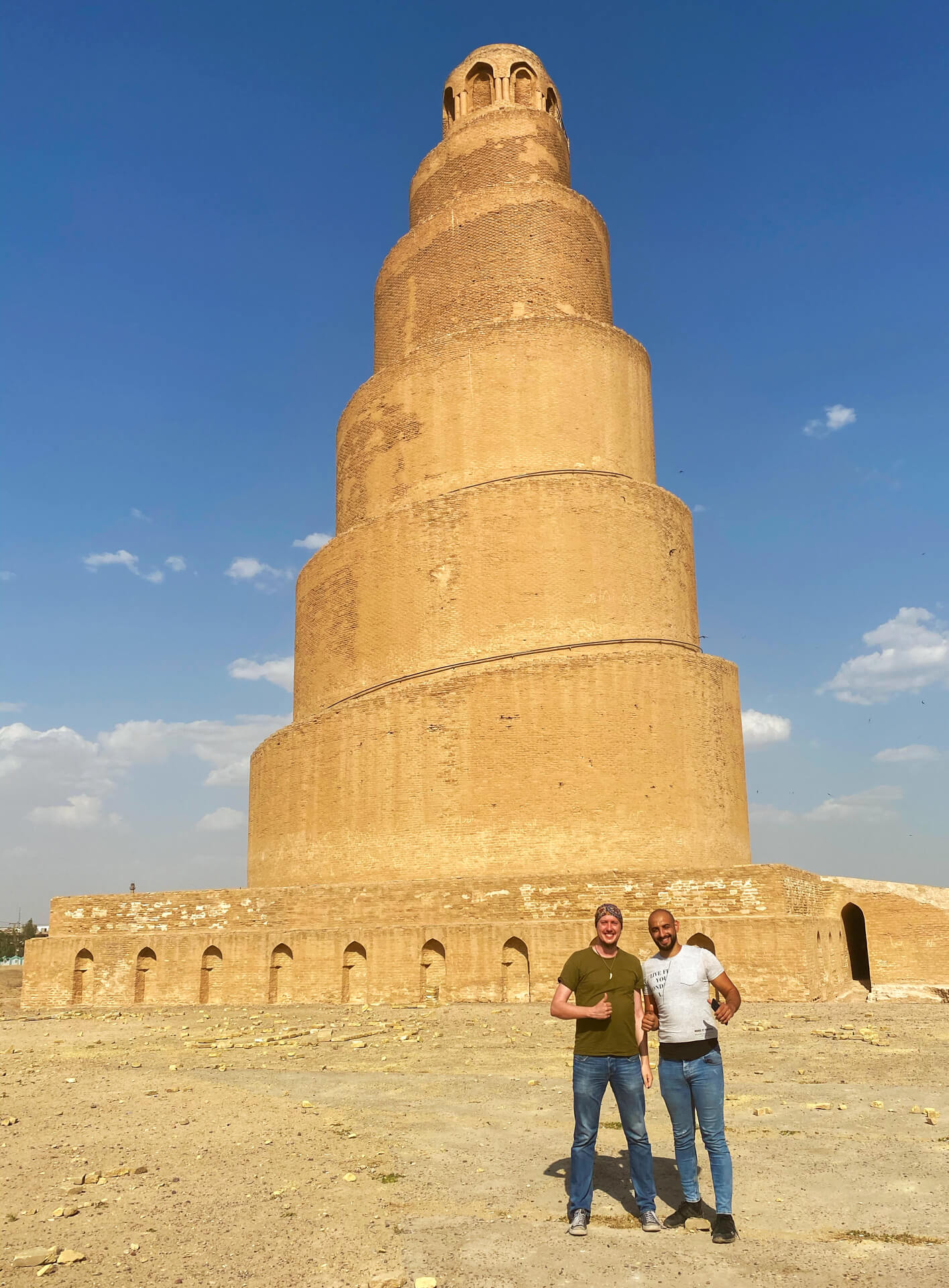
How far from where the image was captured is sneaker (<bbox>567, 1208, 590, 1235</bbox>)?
4406mm

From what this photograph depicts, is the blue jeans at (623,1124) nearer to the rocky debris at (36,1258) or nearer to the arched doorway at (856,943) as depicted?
the rocky debris at (36,1258)

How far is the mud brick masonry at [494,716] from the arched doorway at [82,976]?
0.15ft

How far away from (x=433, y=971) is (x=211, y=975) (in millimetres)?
4097

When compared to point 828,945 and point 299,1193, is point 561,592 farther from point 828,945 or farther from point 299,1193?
point 299,1193

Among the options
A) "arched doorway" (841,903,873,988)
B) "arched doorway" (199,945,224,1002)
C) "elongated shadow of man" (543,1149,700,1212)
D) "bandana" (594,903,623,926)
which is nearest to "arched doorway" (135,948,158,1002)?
"arched doorway" (199,945,224,1002)

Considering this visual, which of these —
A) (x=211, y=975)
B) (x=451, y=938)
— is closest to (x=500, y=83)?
(x=451, y=938)

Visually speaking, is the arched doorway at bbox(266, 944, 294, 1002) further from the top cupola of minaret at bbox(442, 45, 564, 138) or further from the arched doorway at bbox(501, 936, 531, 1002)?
the top cupola of minaret at bbox(442, 45, 564, 138)

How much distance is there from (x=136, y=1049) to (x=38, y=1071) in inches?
58.2

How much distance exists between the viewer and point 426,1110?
7270mm

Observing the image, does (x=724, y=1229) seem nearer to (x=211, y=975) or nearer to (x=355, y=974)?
(x=355, y=974)

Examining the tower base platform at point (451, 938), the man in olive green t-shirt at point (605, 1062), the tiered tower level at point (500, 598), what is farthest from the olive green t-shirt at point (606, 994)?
the tiered tower level at point (500, 598)

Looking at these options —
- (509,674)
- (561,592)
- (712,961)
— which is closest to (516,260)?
(561,592)

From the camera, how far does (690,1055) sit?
4477 mm

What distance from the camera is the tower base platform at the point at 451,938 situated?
13742mm
